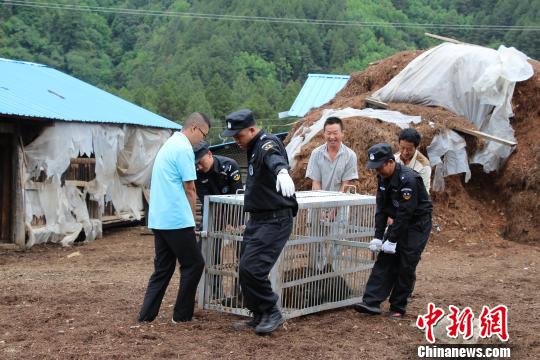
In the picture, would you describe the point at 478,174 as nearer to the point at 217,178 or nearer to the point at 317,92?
the point at 217,178

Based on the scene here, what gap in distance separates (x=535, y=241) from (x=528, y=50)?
38.0m

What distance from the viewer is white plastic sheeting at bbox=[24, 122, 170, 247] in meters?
13.4

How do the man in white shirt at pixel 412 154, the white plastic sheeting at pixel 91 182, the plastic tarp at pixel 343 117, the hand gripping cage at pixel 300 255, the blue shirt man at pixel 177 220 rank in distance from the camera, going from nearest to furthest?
the blue shirt man at pixel 177 220
the hand gripping cage at pixel 300 255
the man in white shirt at pixel 412 154
the white plastic sheeting at pixel 91 182
the plastic tarp at pixel 343 117

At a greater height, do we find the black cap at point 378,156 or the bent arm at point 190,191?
the black cap at point 378,156

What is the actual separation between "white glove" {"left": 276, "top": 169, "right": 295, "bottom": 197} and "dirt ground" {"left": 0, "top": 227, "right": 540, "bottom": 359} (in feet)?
4.09

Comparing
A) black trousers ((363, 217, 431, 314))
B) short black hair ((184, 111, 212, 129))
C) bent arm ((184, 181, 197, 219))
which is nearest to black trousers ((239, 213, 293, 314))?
bent arm ((184, 181, 197, 219))

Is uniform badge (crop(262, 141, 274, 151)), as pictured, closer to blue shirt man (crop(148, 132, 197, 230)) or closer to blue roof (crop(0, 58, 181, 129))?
blue shirt man (crop(148, 132, 197, 230))

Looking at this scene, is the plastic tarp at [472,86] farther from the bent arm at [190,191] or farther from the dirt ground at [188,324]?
the bent arm at [190,191]

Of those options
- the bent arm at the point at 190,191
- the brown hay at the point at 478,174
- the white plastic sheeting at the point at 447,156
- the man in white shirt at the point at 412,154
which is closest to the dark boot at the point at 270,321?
the bent arm at the point at 190,191

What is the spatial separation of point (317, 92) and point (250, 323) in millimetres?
21414

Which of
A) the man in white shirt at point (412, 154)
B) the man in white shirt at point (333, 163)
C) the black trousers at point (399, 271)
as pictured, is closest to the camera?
the black trousers at point (399, 271)

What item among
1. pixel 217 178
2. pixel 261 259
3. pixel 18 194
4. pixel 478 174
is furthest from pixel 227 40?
pixel 261 259

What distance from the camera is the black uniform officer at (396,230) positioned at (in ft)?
22.4

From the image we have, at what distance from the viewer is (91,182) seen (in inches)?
594
